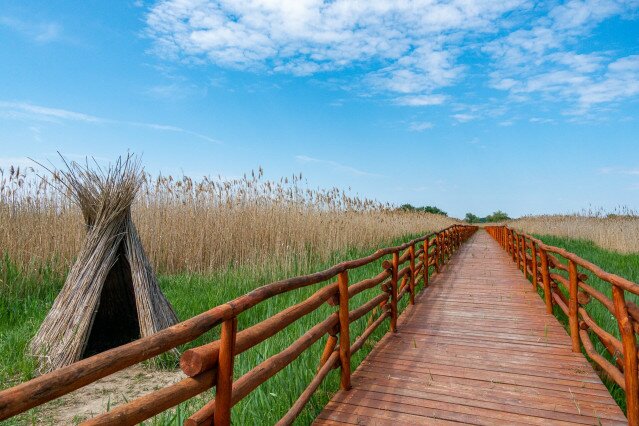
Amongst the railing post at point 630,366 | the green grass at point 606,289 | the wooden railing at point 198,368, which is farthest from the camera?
the green grass at point 606,289

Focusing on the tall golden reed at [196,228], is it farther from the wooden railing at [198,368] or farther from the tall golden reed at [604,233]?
the tall golden reed at [604,233]

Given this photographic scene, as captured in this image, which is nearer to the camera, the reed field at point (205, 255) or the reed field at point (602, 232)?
the reed field at point (205, 255)

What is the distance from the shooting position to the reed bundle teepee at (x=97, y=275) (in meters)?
4.29

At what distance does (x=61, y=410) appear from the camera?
3.78 metres

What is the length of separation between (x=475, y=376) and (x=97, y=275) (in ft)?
12.3

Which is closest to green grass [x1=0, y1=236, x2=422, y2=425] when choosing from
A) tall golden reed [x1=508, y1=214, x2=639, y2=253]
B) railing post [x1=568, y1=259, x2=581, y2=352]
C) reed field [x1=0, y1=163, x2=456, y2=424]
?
reed field [x1=0, y1=163, x2=456, y2=424]

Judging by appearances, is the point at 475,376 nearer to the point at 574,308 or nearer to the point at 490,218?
the point at 574,308

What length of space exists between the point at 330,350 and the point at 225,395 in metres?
1.67

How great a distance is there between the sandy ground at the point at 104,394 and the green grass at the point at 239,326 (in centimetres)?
15

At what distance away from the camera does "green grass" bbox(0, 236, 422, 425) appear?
321 cm

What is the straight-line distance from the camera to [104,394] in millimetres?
4086

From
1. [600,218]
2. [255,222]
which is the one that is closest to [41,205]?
[255,222]

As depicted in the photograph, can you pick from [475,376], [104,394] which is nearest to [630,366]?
[475,376]

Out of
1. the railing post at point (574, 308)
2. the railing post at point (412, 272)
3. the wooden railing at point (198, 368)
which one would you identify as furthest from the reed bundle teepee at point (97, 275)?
the railing post at point (574, 308)
